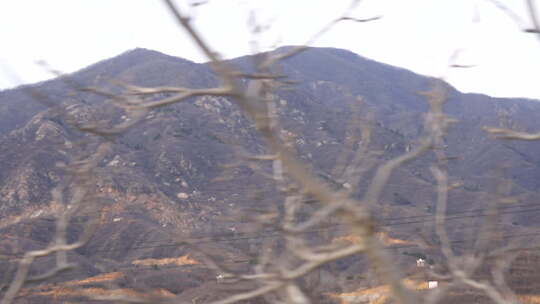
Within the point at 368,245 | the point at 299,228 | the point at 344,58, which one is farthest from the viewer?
the point at 344,58

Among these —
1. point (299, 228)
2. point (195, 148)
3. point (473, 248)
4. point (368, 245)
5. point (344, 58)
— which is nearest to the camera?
point (368, 245)

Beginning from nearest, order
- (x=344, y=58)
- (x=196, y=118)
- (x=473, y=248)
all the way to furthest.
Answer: (x=473, y=248)
(x=196, y=118)
(x=344, y=58)

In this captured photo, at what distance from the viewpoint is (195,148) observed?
4847 centimetres

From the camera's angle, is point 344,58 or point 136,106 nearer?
point 136,106

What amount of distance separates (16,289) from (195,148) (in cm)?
4614

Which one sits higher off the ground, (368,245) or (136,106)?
(136,106)

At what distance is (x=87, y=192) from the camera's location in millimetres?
2574

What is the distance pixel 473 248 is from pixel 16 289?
1.60 metres

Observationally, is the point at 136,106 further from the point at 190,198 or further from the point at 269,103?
the point at 190,198

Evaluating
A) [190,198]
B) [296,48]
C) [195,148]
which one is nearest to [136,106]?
[296,48]

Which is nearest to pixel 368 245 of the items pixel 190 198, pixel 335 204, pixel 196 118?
pixel 335 204

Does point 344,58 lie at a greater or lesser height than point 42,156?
greater

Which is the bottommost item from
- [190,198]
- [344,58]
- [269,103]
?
[190,198]

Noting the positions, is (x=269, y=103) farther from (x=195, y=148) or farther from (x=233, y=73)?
(x=195, y=148)
